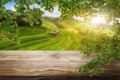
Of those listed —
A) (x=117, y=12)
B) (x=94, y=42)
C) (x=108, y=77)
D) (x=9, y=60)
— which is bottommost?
(x=108, y=77)

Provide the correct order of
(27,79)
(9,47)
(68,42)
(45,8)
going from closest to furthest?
(45,8) → (27,79) → (9,47) → (68,42)

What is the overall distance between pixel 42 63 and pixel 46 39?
291 centimetres

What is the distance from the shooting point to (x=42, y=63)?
6.24 m

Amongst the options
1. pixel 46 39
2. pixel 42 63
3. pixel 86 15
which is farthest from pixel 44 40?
pixel 86 15

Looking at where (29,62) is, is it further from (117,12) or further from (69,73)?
(117,12)

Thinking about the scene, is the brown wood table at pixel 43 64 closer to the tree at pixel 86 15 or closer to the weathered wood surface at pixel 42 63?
the weathered wood surface at pixel 42 63

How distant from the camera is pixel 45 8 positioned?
17.1ft

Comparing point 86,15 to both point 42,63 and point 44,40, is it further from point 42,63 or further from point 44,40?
point 44,40

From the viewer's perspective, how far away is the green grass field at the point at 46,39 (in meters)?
8.48

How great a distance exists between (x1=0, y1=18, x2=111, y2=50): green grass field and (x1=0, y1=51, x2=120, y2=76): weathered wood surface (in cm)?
168

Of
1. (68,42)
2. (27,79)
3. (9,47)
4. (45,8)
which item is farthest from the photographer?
(68,42)

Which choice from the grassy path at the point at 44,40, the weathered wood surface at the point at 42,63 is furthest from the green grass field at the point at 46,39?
the weathered wood surface at the point at 42,63

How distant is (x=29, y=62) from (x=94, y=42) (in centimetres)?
149

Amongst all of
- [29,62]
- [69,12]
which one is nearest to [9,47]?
[29,62]
